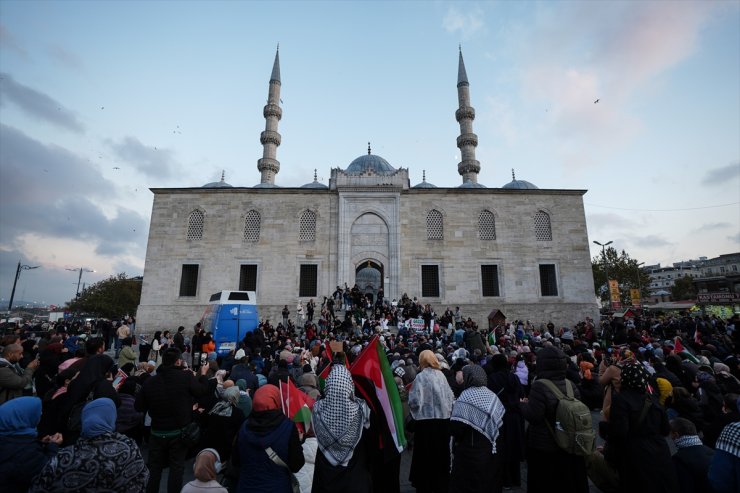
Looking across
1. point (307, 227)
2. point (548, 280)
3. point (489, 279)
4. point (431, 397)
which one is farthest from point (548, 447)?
point (548, 280)

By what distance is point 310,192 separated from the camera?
76.4 ft

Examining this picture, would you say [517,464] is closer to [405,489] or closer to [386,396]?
[405,489]

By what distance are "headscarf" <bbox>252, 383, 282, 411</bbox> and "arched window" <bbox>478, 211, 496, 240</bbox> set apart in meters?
21.6

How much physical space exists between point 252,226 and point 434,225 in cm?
1136

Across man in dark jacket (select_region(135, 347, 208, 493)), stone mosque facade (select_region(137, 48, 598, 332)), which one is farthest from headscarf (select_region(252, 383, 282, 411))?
stone mosque facade (select_region(137, 48, 598, 332))

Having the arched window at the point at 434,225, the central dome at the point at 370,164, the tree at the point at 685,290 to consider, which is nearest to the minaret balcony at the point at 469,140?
the central dome at the point at 370,164

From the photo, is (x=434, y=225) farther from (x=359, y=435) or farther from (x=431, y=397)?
(x=359, y=435)

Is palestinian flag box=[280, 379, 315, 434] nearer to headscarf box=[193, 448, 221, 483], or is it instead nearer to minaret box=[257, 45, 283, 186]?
headscarf box=[193, 448, 221, 483]

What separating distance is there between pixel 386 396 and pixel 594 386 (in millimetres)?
5874

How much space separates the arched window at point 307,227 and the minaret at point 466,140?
1323cm

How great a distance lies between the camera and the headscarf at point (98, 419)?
2631mm

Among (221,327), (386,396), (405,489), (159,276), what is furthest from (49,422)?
(159,276)

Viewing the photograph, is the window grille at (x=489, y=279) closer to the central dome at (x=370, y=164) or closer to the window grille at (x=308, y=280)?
the window grille at (x=308, y=280)

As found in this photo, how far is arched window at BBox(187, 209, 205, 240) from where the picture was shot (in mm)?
22828
